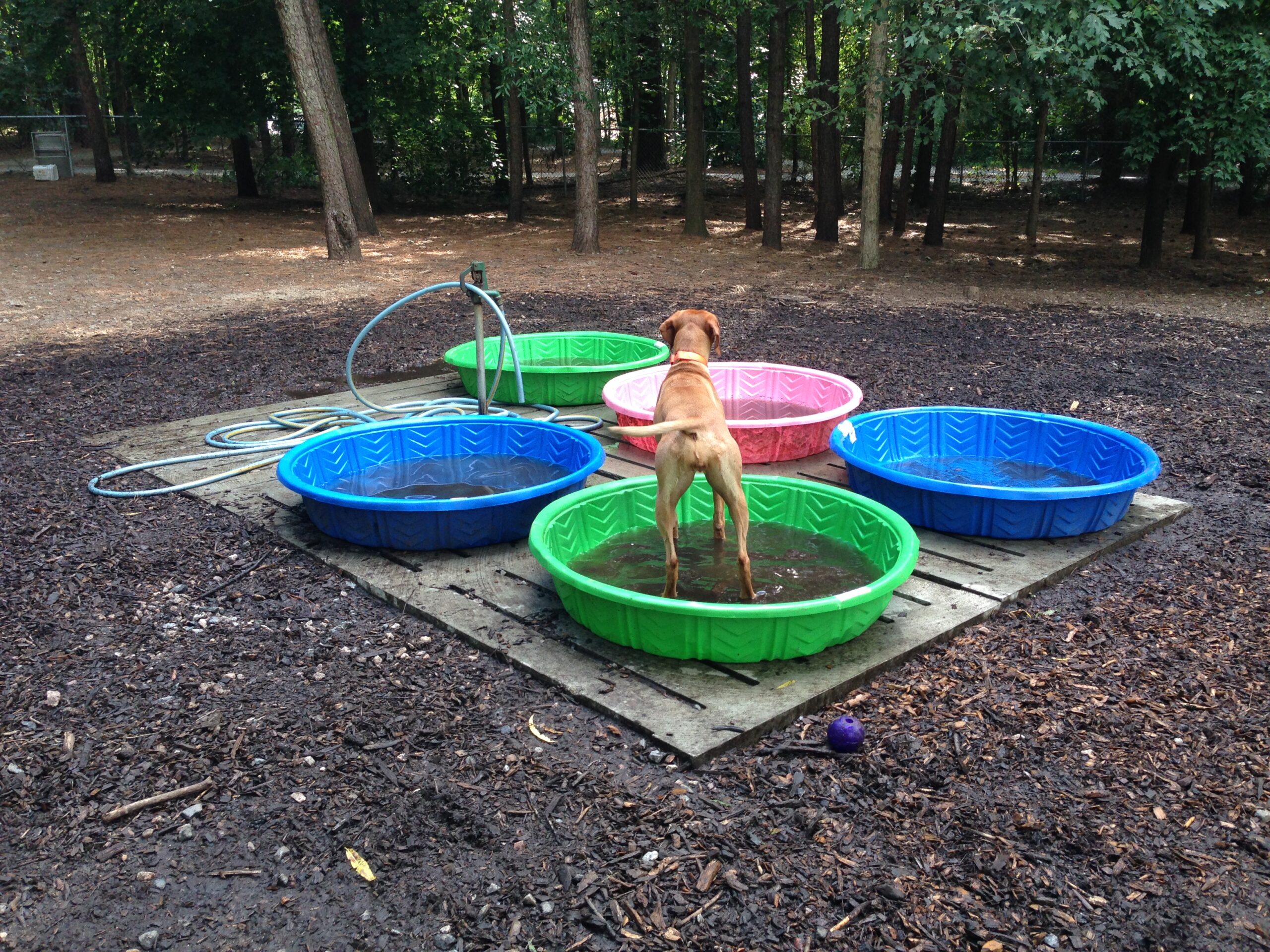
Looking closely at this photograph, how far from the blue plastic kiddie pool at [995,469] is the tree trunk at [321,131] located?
11.1 m

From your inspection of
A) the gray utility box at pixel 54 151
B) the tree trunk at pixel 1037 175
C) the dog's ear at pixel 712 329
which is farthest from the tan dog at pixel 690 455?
the gray utility box at pixel 54 151

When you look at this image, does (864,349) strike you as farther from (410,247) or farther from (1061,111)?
(1061,111)

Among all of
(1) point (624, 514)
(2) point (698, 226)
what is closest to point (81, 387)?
(1) point (624, 514)

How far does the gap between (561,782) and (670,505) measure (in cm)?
125

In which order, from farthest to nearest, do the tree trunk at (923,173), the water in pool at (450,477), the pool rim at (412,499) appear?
the tree trunk at (923,173) → the water in pool at (450,477) → the pool rim at (412,499)

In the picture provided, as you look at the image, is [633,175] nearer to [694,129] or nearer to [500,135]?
[500,135]

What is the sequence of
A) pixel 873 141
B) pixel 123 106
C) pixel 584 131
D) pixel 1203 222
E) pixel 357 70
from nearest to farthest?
pixel 873 141 < pixel 1203 222 < pixel 584 131 < pixel 357 70 < pixel 123 106

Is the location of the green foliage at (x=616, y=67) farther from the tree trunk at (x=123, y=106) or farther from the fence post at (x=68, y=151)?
the fence post at (x=68, y=151)

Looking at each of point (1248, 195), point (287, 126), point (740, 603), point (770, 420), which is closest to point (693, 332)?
point (740, 603)

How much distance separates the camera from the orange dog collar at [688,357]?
4.27m

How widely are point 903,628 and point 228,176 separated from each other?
76.6 ft

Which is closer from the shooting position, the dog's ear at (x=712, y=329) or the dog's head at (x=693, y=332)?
the dog's head at (x=693, y=332)

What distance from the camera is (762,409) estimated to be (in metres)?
7.04

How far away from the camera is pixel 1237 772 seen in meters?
3.03
